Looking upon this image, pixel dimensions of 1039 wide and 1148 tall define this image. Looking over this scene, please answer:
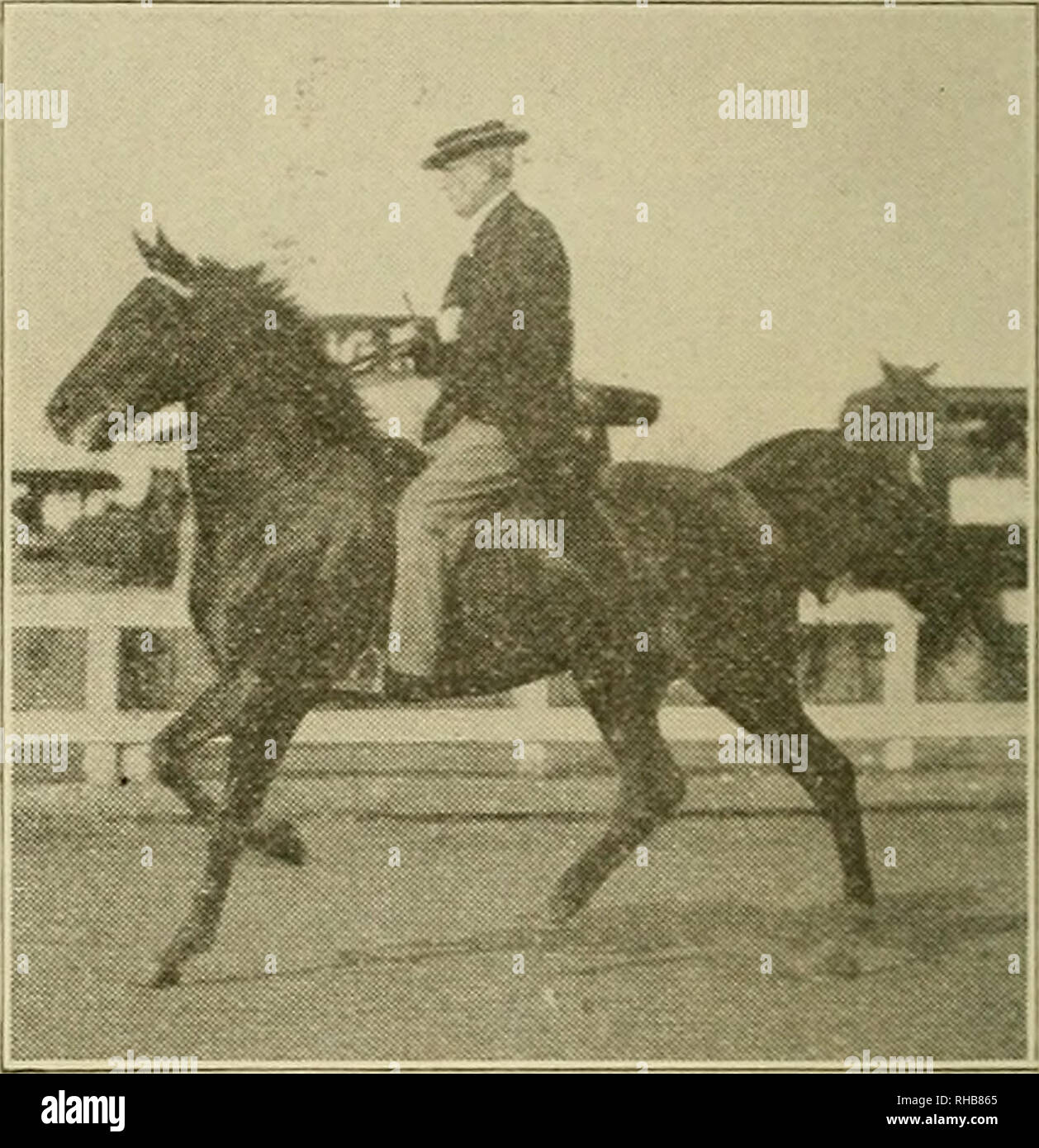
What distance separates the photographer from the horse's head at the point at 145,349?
3812 mm

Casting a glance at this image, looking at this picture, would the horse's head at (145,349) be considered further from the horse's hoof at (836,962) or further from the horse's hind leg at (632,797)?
the horse's hoof at (836,962)

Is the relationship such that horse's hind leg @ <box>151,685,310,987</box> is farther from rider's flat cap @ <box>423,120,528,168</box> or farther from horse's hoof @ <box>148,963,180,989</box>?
rider's flat cap @ <box>423,120,528,168</box>

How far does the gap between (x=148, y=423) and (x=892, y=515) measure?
1.84m

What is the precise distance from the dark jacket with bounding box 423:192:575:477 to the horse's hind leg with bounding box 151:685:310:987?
76 centimetres

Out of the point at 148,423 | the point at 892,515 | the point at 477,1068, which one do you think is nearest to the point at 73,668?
the point at 148,423

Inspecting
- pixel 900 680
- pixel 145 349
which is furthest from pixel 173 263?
pixel 900 680

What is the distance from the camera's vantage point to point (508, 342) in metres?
3.81

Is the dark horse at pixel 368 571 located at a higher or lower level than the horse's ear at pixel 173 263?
lower

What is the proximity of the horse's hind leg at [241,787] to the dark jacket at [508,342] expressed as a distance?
2.48ft

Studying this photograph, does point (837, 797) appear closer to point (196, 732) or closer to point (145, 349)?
point (196, 732)

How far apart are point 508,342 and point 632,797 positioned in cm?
115

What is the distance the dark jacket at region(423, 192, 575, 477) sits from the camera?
3807mm

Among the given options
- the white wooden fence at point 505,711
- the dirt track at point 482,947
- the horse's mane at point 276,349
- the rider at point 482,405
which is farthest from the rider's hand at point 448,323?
the dirt track at point 482,947

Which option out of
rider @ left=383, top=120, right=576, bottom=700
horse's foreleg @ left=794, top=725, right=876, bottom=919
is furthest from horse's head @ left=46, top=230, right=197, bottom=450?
horse's foreleg @ left=794, top=725, right=876, bottom=919
